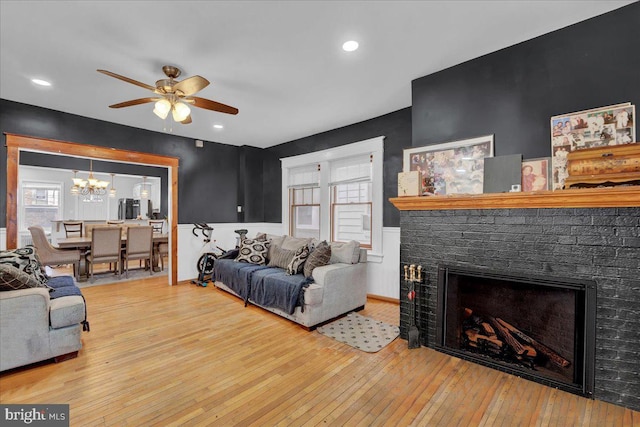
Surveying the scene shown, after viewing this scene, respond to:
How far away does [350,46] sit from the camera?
2.58m

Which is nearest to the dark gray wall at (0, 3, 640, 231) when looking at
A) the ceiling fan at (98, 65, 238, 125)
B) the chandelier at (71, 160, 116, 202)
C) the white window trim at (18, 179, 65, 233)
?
the ceiling fan at (98, 65, 238, 125)

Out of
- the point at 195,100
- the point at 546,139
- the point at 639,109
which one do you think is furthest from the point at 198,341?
the point at 639,109

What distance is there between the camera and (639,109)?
2.05 m

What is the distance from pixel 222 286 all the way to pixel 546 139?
4.70m

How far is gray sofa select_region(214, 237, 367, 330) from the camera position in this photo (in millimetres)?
3266

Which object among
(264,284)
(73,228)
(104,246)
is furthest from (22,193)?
(264,284)

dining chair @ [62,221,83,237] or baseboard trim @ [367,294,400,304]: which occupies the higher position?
dining chair @ [62,221,83,237]

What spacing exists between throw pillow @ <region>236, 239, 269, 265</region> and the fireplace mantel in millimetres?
2569

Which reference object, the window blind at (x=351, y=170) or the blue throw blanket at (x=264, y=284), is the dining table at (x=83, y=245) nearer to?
the blue throw blanket at (x=264, y=284)

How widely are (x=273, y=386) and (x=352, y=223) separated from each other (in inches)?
122

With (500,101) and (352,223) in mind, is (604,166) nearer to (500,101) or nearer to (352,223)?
(500,101)

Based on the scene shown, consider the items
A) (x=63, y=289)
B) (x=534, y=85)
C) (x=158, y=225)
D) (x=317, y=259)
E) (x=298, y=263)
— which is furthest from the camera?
(x=158, y=225)

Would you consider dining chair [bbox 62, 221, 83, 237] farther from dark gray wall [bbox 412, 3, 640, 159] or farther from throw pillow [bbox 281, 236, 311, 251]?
dark gray wall [bbox 412, 3, 640, 159]

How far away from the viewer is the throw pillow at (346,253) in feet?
12.5
